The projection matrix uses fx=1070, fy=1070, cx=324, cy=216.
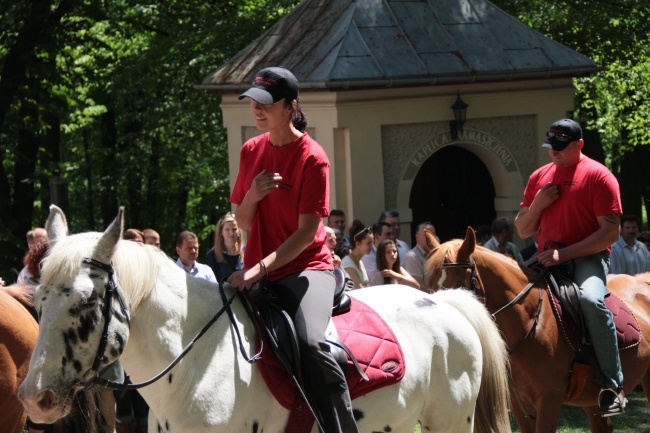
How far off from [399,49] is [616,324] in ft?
23.8

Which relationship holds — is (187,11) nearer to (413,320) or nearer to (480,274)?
(480,274)

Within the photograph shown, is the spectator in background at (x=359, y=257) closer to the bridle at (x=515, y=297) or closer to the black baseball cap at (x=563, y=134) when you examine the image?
the bridle at (x=515, y=297)

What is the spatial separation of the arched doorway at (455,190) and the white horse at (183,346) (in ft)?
33.4

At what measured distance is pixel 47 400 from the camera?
4.44 m

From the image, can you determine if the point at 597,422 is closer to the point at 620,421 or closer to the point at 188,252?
the point at 620,421

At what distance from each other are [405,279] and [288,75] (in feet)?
17.8

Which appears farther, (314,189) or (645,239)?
(645,239)

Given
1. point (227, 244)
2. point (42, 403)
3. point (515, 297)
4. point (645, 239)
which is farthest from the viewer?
point (645, 239)

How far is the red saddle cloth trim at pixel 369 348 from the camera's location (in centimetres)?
554

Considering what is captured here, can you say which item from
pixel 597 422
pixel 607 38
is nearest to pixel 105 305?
pixel 597 422

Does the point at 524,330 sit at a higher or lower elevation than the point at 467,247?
lower

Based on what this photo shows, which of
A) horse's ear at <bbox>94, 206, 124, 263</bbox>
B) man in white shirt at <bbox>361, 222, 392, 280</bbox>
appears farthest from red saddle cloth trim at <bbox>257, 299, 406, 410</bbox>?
man in white shirt at <bbox>361, 222, 392, 280</bbox>

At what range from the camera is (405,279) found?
34.6ft

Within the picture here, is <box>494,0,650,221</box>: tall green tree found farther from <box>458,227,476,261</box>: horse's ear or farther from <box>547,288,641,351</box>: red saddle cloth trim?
<box>458,227,476,261</box>: horse's ear
